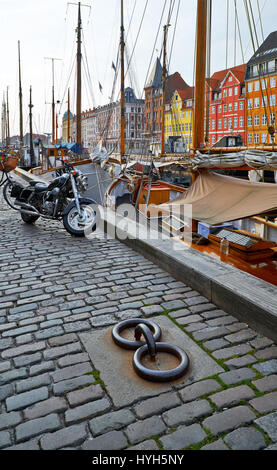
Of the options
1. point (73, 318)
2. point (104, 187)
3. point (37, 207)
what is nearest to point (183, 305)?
point (73, 318)

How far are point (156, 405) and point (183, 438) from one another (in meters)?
0.36

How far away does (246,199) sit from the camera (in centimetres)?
684

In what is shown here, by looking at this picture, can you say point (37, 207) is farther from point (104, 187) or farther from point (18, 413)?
point (104, 187)

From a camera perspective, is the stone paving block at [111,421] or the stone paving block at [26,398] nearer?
the stone paving block at [111,421]

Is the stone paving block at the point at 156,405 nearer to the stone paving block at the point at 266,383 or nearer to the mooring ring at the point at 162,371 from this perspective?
the mooring ring at the point at 162,371

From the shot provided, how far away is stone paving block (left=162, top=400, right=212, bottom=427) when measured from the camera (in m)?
2.63

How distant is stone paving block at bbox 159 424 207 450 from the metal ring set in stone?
54 cm

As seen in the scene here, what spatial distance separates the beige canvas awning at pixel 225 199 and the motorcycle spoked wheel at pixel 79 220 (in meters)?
1.52

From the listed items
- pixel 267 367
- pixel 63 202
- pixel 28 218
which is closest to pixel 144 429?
pixel 267 367

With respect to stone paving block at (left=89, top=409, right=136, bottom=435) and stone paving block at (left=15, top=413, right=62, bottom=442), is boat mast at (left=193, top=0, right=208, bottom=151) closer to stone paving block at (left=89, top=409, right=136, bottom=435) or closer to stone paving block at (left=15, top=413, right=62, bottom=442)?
stone paving block at (left=89, top=409, right=136, bottom=435)

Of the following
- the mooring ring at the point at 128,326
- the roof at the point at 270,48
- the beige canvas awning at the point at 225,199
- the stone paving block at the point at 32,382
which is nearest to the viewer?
the stone paving block at the point at 32,382

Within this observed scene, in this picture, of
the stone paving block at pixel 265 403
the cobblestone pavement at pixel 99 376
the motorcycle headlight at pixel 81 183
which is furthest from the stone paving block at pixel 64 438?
the motorcycle headlight at pixel 81 183

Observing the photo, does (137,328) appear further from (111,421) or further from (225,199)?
(225,199)

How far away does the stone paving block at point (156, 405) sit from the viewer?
273 centimetres
